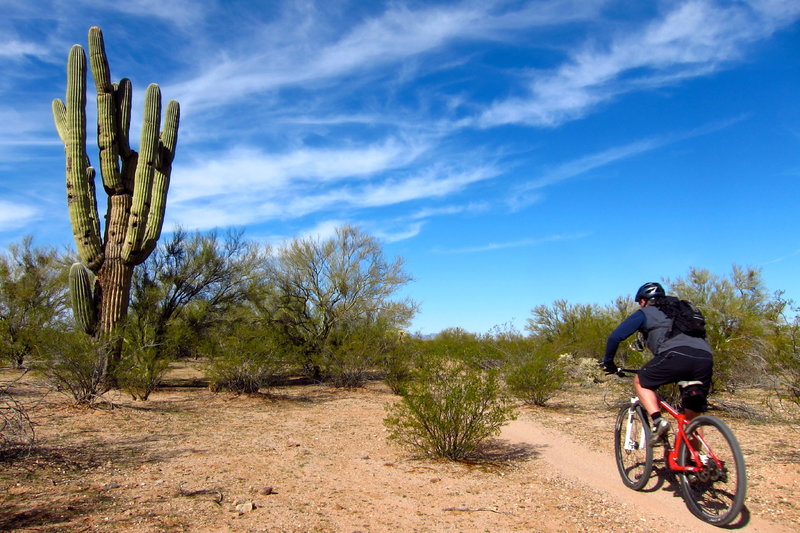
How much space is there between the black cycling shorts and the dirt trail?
0.97 meters

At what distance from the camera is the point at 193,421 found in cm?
887

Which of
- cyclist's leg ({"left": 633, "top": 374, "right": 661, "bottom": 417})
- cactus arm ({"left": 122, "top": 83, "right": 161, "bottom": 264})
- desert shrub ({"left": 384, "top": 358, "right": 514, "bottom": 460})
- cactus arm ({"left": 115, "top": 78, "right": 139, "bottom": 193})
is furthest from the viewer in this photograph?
cactus arm ({"left": 115, "top": 78, "right": 139, "bottom": 193})

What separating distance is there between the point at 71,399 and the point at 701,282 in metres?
21.1

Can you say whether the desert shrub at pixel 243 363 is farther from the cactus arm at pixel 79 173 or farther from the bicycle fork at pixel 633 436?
the bicycle fork at pixel 633 436

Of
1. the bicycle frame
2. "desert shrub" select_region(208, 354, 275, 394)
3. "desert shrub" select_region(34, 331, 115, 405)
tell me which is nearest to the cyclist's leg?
the bicycle frame

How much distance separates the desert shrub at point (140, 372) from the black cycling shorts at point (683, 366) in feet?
31.0

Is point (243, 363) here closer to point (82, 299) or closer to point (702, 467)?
point (82, 299)

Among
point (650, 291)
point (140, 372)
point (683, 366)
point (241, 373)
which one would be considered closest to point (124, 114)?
point (140, 372)

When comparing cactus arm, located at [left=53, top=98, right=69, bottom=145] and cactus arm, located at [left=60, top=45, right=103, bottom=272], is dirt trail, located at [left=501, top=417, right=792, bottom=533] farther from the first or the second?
cactus arm, located at [left=53, top=98, right=69, bottom=145]

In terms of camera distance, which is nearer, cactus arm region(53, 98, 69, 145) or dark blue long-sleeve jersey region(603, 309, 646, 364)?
dark blue long-sleeve jersey region(603, 309, 646, 364)

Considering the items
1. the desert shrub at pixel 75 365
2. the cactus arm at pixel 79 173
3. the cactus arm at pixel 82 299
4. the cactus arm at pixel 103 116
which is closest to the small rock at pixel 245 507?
the desert shrub at pixel 75 365

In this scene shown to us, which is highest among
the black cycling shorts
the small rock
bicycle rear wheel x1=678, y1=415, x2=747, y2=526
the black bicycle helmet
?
the black bicycle helmet

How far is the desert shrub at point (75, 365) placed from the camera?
9211mm

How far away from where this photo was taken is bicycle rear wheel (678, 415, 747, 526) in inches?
144
